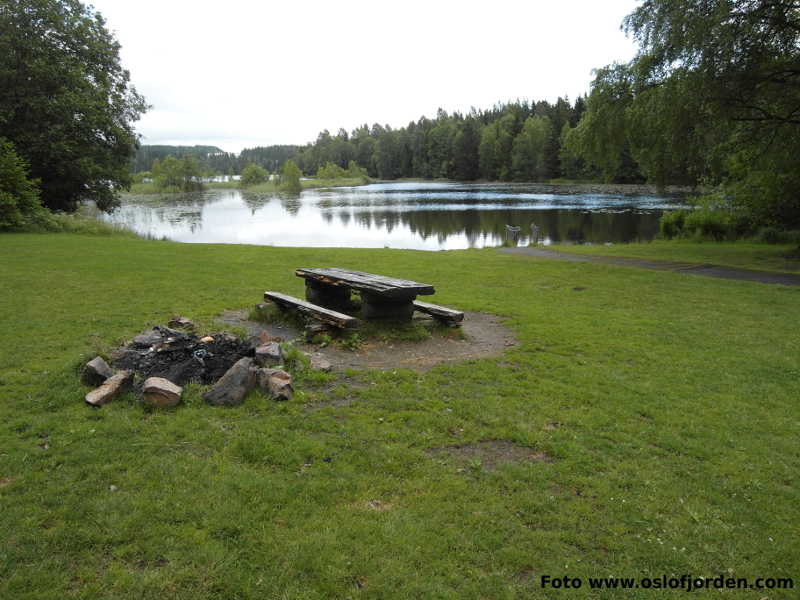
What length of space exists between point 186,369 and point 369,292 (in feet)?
9.81

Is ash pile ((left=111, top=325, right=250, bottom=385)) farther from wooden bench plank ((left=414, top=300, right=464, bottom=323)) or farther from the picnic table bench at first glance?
wooden bench plank ((left=414, top=300, right=464, bottom=323))

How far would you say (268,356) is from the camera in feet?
20.5

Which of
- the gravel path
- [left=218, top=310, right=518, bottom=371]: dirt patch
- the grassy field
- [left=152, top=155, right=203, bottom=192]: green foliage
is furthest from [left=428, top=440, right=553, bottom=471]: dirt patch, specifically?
[left=152, top=155, right=203, bottom=192]: green foliage

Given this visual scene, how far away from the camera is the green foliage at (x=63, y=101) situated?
26.8m

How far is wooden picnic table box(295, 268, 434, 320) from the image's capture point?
764cm

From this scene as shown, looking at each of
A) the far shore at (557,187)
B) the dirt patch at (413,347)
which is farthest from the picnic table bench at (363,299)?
the far shore at (557,187)

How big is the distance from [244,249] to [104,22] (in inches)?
911

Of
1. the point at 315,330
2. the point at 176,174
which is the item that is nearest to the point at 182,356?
the point at 315,330

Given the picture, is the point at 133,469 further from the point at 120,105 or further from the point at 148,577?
the point at 120,105

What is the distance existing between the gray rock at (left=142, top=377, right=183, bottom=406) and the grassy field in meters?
0.11

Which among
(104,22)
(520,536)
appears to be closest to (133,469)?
(520,536)

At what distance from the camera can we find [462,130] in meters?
131

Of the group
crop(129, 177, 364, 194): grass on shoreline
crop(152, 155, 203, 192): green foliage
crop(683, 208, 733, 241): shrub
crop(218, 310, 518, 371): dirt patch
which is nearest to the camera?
crop(218, 310, 518, 371): dirt patch

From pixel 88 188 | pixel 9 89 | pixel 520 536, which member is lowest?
pixel 520 536
